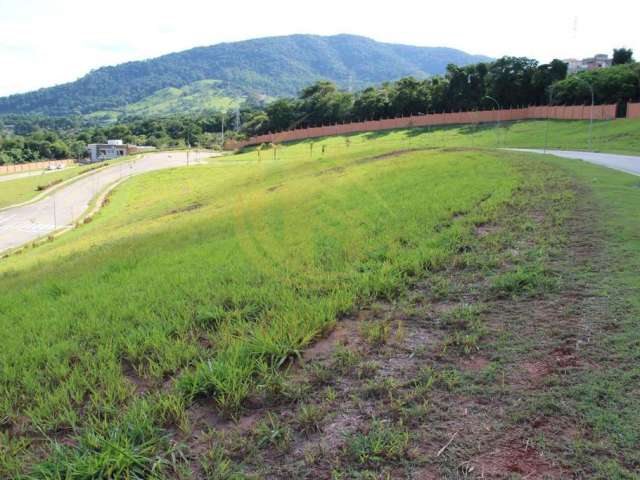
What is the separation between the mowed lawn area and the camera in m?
3.28

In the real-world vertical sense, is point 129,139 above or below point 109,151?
above

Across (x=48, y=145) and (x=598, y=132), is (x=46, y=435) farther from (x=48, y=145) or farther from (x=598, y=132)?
(x=48, y=145)

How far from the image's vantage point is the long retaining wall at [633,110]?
46.4 meters

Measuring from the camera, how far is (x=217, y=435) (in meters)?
3.49

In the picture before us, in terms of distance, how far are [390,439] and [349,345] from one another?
148cm

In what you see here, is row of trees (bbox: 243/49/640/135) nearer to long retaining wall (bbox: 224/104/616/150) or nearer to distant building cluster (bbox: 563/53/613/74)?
long retaining wall (bbox: 224/104/616/150)

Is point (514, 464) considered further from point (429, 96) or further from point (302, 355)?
point (429, 96)

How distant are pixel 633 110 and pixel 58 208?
179 feet

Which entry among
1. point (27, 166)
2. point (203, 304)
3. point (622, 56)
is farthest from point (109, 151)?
point (203, 304)

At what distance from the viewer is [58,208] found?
4425 centimetres

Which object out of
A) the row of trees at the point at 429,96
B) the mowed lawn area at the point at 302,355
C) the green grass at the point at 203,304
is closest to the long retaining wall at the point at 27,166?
the row of trees at the point at 429,96

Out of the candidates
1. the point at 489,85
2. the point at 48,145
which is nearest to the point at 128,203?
the point at 489,85

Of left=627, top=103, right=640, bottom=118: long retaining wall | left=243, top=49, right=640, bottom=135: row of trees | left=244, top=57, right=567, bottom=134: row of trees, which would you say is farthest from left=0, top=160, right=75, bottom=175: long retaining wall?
left=627, top=103, right=640, bottom=118: long retaining wall

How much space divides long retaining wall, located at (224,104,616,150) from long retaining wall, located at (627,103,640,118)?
1.76 m
